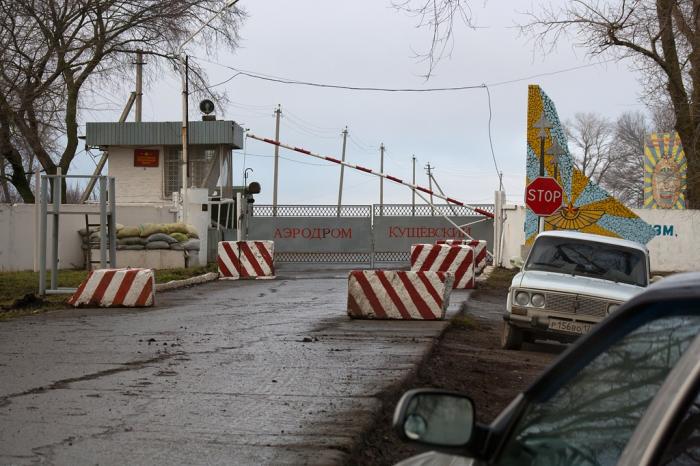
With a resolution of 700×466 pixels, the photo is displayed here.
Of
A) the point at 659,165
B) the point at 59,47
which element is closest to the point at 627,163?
the point at 659,165

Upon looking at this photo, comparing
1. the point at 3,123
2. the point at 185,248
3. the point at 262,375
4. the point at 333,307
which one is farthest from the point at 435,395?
the point at 185,248

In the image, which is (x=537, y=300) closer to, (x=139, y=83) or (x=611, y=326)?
(x=611, y=326)

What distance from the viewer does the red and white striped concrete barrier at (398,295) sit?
1575 centimetres

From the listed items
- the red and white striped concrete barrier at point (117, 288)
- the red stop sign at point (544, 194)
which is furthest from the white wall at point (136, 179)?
the red and white striped concrete barrier at point (117, 288)

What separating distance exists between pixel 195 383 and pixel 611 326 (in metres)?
7.02

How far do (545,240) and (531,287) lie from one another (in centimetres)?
144

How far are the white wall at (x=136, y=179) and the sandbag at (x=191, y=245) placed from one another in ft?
43.8

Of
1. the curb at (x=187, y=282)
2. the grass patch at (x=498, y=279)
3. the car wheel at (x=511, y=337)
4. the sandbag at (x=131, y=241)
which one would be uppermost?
the sandbag at (x=131, y=241)

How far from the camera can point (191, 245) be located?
104 ft

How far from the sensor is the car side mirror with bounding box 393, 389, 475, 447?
9.12 ft

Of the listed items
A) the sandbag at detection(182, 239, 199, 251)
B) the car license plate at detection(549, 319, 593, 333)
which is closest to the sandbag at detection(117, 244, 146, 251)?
the sandbag at detection(182, 239, 199, 251)

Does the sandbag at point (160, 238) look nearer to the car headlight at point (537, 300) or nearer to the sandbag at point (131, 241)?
the sandbag at point (131, 241)

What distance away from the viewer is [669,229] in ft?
120

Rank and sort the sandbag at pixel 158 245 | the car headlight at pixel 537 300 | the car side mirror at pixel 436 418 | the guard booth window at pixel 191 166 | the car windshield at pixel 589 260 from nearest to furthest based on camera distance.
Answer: the car side mirror at pixel 436 418 → the car headlight at pixel 537 300 → the car windshield at pixel 589 260 → the sandbag at pixel 158 245 → the guard booth window at pixel 191 166
